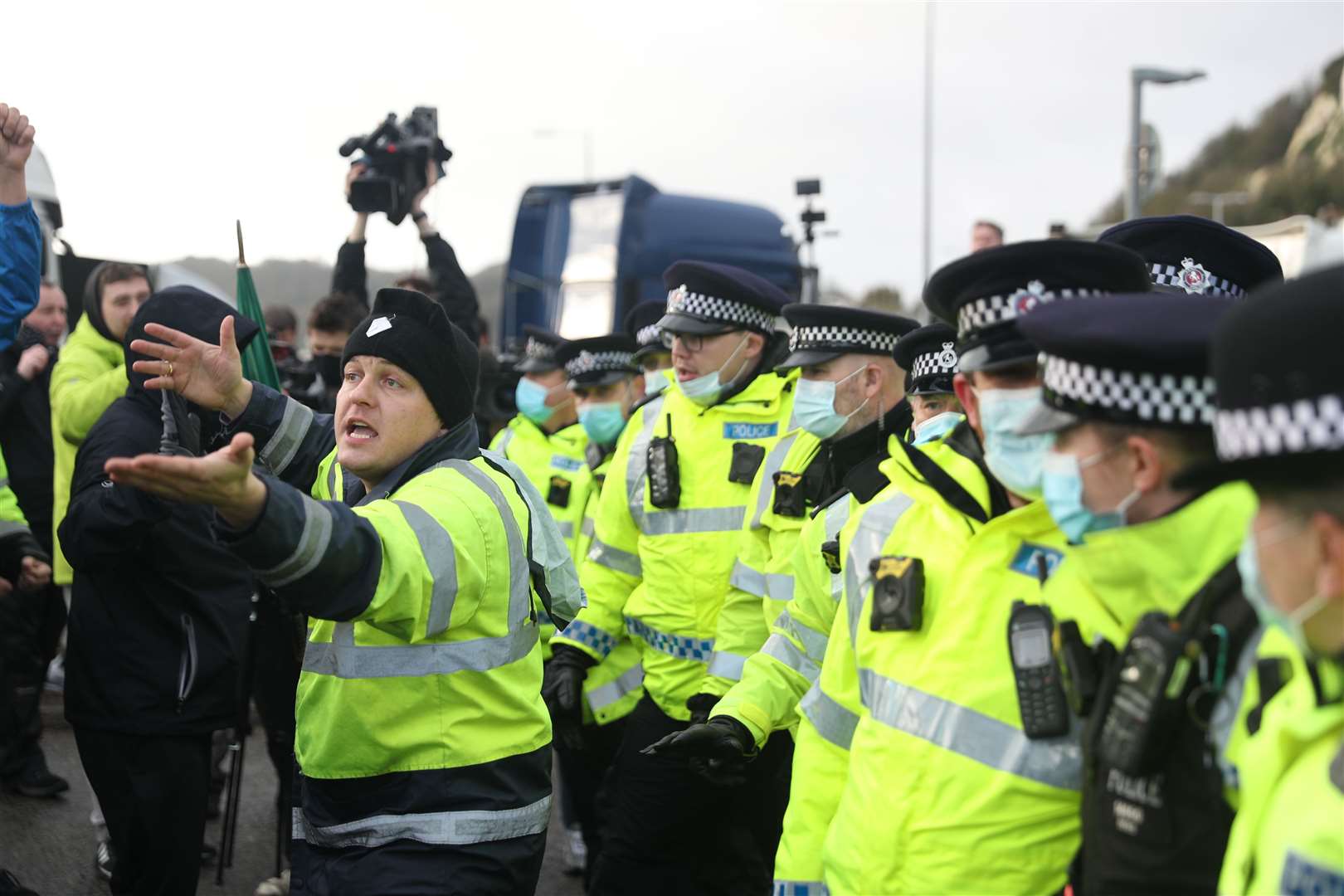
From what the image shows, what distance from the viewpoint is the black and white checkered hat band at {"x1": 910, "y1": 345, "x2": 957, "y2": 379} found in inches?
163

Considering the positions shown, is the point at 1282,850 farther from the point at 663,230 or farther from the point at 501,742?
the point at 663,230

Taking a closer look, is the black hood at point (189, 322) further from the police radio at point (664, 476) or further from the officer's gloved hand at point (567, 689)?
the officer's gloved hand at point (567, 689)

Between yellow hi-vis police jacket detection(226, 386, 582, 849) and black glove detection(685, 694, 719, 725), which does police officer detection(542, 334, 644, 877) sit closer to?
black glove detection(685, 694, 719, 725)

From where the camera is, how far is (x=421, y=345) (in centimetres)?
344

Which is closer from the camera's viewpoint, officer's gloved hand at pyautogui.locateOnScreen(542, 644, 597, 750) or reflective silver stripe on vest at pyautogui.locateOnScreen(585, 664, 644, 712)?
officer's gloved hand at pyautogui.locateOnScreen(542, 644, 597, 750)

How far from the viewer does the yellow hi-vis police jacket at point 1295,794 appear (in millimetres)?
1695

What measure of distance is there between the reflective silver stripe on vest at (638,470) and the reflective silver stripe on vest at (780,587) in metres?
0.91

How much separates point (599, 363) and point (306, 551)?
514 cm

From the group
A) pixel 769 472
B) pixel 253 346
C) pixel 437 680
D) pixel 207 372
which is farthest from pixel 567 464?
pixel 437 680

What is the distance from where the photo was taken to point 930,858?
8.33 ft

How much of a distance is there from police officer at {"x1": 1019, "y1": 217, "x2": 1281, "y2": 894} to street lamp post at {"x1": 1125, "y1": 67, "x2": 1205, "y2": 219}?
485 inches

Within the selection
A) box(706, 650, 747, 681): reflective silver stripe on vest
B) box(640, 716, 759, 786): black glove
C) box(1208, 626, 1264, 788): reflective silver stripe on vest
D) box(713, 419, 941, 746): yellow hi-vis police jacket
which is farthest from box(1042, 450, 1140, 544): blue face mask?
box(706, 650, 747, 681): reflective silver stripe on vest

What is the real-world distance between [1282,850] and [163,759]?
3.65 metres

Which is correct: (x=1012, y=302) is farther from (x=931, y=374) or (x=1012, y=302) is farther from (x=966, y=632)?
(x=931, y=374)
